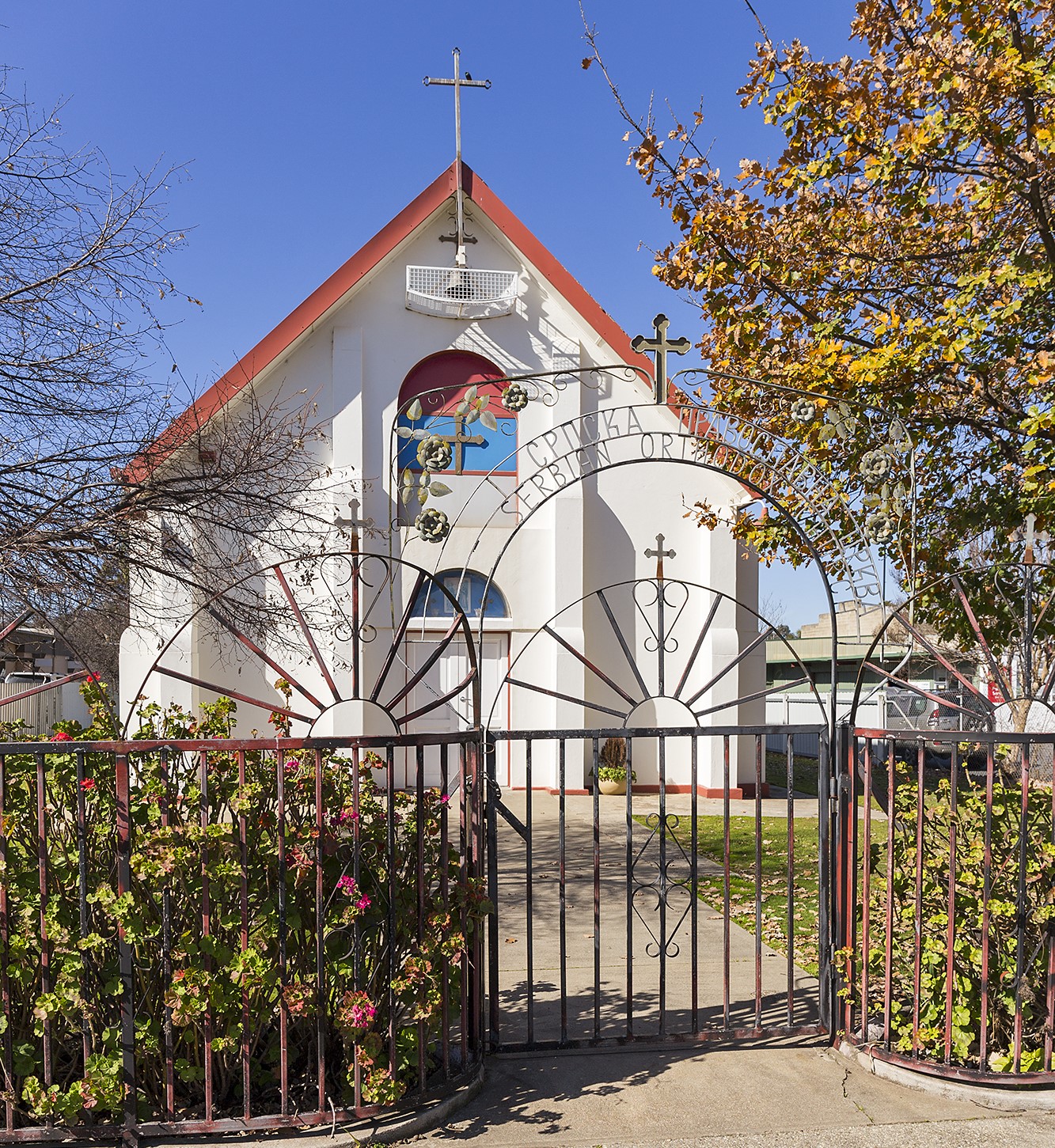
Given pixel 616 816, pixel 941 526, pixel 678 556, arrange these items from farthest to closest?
pixel 678 556 < pixel 616 816 < pixel 941 526

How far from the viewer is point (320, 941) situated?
3.97 metres

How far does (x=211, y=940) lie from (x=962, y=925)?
332 cm

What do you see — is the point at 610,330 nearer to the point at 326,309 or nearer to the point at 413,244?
the point at 413,244

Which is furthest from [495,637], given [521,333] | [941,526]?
[941,526]

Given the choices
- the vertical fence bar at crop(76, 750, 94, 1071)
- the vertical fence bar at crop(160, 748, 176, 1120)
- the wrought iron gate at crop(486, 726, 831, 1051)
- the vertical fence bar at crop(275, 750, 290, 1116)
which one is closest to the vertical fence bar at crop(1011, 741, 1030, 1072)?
the wrought iron gate at crop(486, 726, 831, 1051)

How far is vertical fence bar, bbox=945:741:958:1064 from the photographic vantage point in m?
4.43

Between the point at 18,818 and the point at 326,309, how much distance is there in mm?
10770

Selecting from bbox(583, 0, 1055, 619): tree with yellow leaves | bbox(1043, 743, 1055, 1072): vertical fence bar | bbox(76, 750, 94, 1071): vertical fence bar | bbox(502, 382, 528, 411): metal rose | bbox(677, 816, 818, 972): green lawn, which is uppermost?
bbox(583, 0, 1055, 619): tree with yellow leaves

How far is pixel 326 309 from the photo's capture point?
13.8 metres

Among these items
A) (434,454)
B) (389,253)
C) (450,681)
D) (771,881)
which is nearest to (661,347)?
(434,454)

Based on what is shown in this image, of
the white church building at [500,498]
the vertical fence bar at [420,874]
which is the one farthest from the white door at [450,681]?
the vertical fence bar at [420,874]

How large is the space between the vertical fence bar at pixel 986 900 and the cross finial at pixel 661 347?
7.97 ft

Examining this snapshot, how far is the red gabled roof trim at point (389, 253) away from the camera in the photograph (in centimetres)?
1347

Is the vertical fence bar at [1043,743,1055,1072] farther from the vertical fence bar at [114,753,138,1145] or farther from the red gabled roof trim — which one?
the red gabled roof trim
